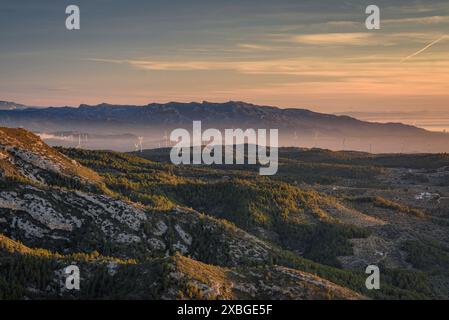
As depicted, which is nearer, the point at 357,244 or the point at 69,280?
the point at 69,280

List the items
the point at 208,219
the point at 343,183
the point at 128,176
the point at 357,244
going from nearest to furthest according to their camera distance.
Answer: the point at 208,219 → the point at 357,244 → the point at 128,176 → the point at 343,183

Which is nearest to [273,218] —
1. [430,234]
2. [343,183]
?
[430,234]

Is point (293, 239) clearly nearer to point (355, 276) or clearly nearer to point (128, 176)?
point (355, 276)

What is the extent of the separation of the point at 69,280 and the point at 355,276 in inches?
1121

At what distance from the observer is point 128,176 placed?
97.3 m

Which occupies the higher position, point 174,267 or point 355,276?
point 174,267

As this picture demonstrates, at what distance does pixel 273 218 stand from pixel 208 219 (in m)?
18.8

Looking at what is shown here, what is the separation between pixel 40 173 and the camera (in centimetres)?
6994

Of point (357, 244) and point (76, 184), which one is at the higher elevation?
point (76, 184)

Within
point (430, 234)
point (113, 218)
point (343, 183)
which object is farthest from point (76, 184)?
point (343, 183)
